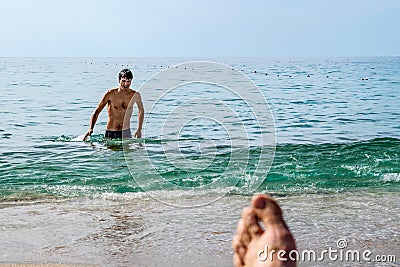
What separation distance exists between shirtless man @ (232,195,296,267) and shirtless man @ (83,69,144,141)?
25.8 feet

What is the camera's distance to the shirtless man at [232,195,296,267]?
262 cm

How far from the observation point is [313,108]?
2141cm

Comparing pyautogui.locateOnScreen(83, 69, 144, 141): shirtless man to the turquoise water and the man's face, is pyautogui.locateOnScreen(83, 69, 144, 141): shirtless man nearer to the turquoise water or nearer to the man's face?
the man's face

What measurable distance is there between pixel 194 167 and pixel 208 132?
4628mm

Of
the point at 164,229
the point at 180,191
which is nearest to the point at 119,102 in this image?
the point at 180,191

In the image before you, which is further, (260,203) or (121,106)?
(121,106)

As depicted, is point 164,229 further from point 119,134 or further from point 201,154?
point 119,134
